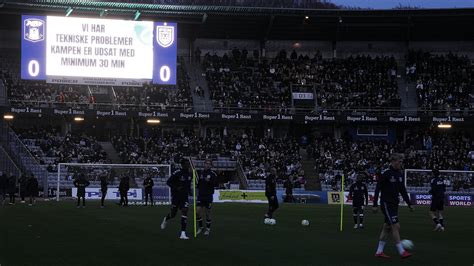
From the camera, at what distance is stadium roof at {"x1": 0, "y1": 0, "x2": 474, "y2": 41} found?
178 ft

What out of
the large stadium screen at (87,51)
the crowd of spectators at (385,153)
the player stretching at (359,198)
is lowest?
the player stretching at (359,198)

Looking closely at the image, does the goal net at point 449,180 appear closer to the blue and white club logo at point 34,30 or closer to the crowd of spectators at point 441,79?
the crowd of spectators at point 441,79

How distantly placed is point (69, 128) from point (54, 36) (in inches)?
400

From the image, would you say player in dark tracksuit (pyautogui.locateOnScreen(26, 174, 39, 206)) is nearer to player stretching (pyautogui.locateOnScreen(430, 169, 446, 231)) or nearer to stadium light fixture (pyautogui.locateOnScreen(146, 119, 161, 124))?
stadium light fixture (pyautogui.locateOnScreen(146, 119, 161, 124))

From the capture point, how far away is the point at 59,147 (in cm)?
5144

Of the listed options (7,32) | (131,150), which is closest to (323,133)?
(131,150)

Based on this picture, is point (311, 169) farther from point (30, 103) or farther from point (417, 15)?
point (30, 103)

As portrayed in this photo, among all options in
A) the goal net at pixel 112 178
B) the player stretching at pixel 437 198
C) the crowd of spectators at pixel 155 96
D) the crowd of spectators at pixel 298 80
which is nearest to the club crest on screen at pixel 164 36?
the crowd of spectators at pixel 155 96

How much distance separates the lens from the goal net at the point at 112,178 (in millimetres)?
44250

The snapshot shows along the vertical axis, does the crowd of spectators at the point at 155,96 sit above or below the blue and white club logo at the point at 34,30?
below

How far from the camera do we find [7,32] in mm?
58469

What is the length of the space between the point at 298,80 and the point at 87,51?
19642 mm

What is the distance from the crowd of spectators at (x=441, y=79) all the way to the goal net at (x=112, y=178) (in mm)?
25283

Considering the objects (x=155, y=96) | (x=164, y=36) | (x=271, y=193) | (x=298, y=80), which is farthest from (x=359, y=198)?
(x=298, y=80)
